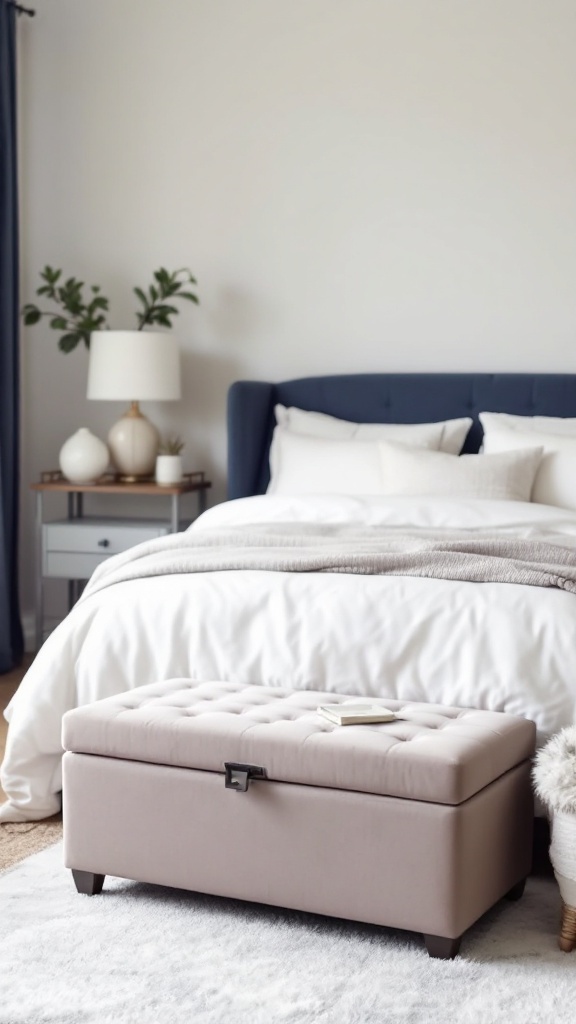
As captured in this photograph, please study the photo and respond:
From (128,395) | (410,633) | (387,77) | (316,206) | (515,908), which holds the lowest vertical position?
(515,908)

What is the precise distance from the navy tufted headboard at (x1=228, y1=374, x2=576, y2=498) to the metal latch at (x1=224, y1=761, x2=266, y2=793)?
2.71 meters

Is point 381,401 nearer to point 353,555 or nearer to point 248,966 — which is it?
point 353,555

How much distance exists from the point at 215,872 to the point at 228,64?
386 centimetres

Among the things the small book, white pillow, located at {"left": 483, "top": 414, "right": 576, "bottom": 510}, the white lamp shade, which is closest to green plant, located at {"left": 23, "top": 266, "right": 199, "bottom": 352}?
the white lamp shade

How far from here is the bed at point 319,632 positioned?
9.52 ft

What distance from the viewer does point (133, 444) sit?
526 centimetres

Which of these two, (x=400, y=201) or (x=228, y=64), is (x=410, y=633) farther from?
(x=228, y=64)

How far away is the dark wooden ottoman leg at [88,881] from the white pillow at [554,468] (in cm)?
237

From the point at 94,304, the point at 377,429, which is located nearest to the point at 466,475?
the point at 377,429

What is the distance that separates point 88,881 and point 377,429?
2648 mm

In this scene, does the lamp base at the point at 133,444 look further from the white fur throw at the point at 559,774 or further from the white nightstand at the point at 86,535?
the white fur throw at the point at 559,774

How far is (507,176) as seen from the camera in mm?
4953

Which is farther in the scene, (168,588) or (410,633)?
(168,588)

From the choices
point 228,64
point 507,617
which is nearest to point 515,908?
point 507,617
